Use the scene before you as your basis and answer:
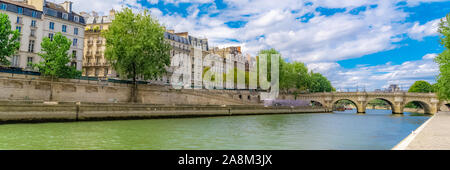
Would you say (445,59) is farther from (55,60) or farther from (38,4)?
(38,4)

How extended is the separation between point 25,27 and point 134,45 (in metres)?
12.7

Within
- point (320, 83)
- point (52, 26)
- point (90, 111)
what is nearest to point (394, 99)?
point (320, 83)

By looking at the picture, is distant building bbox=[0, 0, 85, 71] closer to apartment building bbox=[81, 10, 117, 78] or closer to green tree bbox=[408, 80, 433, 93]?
apartment building bbox=[81, 10, 117, 78]

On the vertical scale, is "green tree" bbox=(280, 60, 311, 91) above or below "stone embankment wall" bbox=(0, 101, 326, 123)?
→ above

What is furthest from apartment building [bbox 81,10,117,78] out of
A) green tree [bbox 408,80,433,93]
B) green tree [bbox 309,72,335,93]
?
green tree [bbox 408,80,433,93]

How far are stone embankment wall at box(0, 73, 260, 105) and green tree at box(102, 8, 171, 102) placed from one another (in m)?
1.99

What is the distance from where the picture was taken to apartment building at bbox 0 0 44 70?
3491 cm

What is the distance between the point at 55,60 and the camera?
3130cm

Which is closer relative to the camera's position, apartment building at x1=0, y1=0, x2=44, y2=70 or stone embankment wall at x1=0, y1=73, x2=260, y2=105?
stone embankment wall at x1=0, y1=73, x2=260, y2=105

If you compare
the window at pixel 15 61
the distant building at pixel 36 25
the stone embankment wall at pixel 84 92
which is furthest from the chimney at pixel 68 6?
the stone embankment wall at pixel 84 92

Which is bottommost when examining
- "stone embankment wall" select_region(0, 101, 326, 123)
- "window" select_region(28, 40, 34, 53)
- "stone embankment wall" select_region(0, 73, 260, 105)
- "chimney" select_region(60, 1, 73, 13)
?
"stone embankment wall" select_region(0, 101, 326, 123)

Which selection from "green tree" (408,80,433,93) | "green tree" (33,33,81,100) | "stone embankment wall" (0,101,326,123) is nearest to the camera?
"stone embankment wall" (0,101,326,123)

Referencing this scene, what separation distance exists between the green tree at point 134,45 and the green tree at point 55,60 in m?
5.00
